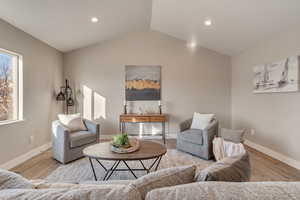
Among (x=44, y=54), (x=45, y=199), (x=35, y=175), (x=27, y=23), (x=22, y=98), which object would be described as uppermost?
(x=27, y=23)

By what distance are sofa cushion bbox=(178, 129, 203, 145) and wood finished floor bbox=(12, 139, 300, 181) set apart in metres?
0.99

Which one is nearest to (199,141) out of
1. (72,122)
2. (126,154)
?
(126,154)

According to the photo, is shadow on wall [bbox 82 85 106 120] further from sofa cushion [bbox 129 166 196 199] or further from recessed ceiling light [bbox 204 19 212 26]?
sofa cushion [bbox 129 166 196 199]

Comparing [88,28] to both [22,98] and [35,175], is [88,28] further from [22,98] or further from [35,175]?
[35,175]

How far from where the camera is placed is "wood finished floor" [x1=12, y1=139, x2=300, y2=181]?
2.83 metres

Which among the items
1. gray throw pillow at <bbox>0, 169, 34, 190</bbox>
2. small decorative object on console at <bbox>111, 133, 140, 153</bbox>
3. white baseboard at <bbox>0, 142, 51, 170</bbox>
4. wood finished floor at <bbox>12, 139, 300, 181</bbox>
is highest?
gray throw pillow at <bbox>0, 169, 34, 190</bbox>

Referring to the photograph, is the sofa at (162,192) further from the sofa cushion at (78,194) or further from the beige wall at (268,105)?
the beige wall at (268,105)

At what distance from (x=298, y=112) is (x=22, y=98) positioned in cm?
484

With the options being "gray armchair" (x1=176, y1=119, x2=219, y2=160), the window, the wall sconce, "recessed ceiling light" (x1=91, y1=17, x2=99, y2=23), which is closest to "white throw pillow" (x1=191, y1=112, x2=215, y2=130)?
"gray armchair" (x1=176, y1=119, x2=219, y2=160)

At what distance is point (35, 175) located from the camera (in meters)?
2.90

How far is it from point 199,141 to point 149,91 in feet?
7.25

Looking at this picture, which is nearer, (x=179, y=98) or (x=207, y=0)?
(x=207, y=0)

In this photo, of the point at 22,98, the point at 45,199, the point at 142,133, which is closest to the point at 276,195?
the point at 45,199

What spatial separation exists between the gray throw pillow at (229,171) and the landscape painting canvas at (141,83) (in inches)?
170
